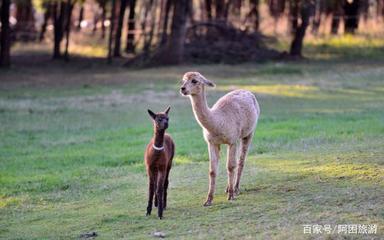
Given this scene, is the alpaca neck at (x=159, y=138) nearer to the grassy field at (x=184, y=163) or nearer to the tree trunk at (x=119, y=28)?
the grassy field at (x=184, y=163)

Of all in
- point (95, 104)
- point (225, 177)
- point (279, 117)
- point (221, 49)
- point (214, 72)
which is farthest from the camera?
point (221, 49)

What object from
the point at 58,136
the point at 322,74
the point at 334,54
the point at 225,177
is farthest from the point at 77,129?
the point at 334,54

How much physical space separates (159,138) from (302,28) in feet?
101

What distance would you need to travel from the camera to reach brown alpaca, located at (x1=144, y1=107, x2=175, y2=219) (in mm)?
9938

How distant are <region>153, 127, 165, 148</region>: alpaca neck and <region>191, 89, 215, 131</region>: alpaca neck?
56cm

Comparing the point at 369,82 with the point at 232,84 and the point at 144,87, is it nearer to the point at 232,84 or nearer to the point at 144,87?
the point at 232,84

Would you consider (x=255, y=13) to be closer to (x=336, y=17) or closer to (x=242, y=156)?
(x=336, y=17)

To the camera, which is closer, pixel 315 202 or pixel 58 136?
pixel 315 202

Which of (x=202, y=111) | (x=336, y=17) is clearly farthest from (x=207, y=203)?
(x=336, y=17)

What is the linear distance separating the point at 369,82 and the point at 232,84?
16.3ft

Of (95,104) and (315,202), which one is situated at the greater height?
(315,202)

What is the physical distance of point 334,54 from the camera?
40594 mm

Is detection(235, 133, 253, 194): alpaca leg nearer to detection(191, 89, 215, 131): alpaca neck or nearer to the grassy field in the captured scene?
the grassy field

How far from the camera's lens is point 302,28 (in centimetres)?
3984
